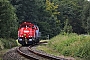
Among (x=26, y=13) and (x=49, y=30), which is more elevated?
(x=26, y=13)

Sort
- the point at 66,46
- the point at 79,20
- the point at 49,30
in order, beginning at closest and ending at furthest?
the point at 66,46
the point at 49,30
the point at 79,20

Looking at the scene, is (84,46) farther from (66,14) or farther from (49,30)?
(66,14)

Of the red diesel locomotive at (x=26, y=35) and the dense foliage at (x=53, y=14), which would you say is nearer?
the red diesel locomotive at (x=26, y=35)

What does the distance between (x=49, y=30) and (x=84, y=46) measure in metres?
59.1

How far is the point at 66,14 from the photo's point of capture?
317 feet

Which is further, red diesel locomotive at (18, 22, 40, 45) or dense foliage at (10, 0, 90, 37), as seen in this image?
dense foliage at (10, 0, 90, 37)

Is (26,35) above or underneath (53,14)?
above

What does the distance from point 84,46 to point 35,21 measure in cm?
5397

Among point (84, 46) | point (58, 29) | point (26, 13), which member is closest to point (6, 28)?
point (84, 46)

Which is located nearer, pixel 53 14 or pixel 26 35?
pixel 26 35

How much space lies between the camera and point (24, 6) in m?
72.2

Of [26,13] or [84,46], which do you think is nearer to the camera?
[84,46]

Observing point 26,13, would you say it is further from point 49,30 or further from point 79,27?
point 79,27

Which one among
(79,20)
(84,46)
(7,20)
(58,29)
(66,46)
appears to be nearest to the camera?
(84,46)
